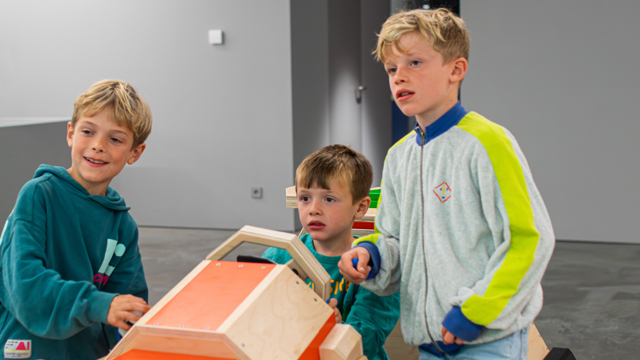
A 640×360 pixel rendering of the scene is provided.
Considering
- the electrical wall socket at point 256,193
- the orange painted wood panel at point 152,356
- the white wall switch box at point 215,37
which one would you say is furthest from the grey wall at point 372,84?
the orange painted wood panel at point 152,356

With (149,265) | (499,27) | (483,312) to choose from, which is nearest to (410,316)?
(483,312)

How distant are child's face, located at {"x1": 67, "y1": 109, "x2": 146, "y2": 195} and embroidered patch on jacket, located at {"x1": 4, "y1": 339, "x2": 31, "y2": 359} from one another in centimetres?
43

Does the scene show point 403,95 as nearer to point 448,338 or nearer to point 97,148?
point 448,338

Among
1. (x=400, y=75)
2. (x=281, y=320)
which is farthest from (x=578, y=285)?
(x=281, y=320)

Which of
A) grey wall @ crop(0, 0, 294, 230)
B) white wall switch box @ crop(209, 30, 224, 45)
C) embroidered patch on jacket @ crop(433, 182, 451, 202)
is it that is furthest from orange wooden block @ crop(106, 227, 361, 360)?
white wall switch box @ crop(209, 30, 224, 45)

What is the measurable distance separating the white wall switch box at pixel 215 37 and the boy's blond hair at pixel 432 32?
15.1 feet

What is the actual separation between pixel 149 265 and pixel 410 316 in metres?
3.67

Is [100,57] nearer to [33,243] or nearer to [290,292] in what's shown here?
[33,243]

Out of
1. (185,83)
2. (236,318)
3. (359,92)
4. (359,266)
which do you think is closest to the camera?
(236,318)

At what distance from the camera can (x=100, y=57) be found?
236 inches

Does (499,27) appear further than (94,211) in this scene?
Yes

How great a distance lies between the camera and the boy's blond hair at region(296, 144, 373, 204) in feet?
5.60

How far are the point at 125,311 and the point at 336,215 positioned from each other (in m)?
0.68

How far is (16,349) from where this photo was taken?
1457 mm
